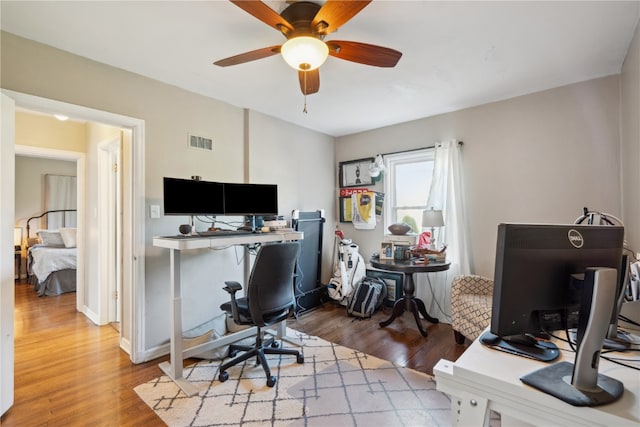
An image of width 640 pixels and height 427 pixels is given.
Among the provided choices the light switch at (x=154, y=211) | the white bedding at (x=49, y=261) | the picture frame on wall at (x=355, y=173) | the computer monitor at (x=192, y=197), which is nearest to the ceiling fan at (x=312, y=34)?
Answer: the computer monitor at (x=192, y=197)

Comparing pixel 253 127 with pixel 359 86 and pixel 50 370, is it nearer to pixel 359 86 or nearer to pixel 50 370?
pixel 359 86

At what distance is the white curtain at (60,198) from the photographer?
236 inches

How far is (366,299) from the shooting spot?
140 inches

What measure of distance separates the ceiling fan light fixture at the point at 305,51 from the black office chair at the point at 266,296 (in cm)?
127

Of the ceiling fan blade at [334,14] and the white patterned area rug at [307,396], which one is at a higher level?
the ceiling fan blade at [334,14]

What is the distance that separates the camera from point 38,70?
2.04 meters

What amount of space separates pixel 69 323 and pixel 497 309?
441 centimetres

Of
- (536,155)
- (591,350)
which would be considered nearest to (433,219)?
(536,155)

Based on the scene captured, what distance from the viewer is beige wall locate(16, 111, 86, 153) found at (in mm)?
3422

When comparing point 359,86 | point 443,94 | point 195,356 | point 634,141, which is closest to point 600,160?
point 634,141

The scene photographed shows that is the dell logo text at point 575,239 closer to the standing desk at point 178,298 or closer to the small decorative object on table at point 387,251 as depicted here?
the standing desk at point 178,298

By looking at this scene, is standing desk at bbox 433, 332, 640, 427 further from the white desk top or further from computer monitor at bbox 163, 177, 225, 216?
computer monitor at bbox 163, 177, 225, 216

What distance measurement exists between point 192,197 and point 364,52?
1.78m

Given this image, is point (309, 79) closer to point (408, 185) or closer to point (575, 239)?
point (575, 239)
